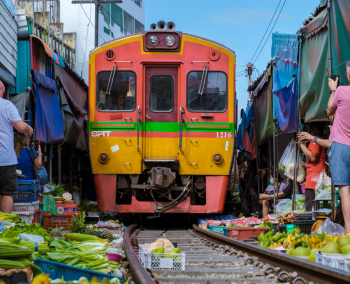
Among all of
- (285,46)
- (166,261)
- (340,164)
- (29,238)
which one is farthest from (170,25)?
(29,238)

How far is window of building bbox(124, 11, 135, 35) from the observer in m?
34.6

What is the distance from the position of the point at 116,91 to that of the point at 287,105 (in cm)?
332

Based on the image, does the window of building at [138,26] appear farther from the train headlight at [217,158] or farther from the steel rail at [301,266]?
the steel rail at [301,266]

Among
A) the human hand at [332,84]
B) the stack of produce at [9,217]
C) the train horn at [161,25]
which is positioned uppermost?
the train horn at [161,25]

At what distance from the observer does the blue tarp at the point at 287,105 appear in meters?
9.12

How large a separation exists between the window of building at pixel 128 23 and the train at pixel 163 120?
25.8 metres

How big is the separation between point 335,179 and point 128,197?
17.3 ft

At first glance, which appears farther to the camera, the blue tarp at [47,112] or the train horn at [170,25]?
the train horn at [170,25]

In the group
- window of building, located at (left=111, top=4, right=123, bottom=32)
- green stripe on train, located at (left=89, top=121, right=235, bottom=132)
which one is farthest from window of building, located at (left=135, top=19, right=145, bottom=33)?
green stripe on train, located at (left=89, top=121, right=235, bottom=132)

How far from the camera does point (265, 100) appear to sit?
12.3 metres

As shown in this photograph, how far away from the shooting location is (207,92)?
31.1 ft

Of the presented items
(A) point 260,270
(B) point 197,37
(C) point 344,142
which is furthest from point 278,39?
(A) point 260,270

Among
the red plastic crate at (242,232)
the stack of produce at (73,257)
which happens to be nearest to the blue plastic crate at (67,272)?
the stack of produce at (73,257)

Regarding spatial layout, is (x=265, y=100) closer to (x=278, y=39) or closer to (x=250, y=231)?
(x=278, y=39)
